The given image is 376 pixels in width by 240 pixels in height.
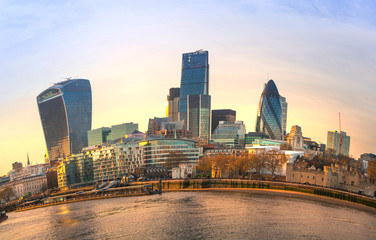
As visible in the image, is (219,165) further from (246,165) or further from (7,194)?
(7,194)

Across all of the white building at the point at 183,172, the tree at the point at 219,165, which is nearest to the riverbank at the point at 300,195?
the tree at the point at 219,165

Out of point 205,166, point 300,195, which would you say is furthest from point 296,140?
point 300,195

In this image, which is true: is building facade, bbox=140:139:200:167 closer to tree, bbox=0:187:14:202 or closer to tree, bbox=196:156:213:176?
tree, bbox=196:156:213:176

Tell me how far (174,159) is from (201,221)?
283 feet

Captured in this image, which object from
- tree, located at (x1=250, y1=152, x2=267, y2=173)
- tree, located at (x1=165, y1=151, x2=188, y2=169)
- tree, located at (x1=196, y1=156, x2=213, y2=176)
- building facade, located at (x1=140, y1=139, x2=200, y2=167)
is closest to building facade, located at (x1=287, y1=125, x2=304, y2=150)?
building facade, located at (x1=140, y1=139, x2=200, y2=167)

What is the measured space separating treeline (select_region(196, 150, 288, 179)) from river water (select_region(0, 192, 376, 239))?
94.3ft

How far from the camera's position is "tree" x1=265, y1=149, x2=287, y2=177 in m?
116

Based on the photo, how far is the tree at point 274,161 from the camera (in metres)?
116

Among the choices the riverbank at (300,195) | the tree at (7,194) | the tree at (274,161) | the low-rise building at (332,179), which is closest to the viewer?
the riverbank at (300,195)

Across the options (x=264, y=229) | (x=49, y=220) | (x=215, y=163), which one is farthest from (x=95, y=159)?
(x=264, y=229)

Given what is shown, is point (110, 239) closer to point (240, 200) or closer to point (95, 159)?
point (240, 200)

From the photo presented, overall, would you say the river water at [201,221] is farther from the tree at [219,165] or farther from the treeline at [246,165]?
the tree at [219,165]

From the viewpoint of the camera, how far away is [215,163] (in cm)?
12512

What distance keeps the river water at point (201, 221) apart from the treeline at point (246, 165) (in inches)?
1131
